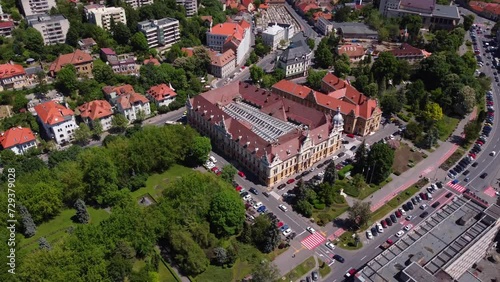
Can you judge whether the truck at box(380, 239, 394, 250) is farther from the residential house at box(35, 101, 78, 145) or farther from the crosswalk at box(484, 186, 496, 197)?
the residential house at box(35, 101, 78, 145)

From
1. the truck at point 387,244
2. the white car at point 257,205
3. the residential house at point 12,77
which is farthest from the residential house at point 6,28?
the truck at point 387,244

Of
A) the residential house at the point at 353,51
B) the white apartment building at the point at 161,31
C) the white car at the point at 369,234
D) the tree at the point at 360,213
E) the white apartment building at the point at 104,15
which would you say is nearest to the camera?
the tree at the point at 360,213

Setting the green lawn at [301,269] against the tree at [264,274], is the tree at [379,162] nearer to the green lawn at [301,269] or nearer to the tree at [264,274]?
the green lawn at [301,269]

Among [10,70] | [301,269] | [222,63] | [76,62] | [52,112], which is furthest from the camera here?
[222,63]

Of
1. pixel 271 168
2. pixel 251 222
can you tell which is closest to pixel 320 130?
Result: pixel 271 168

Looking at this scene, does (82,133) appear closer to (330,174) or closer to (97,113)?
(97,113)

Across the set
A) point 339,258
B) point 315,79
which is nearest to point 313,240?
point 339,258
